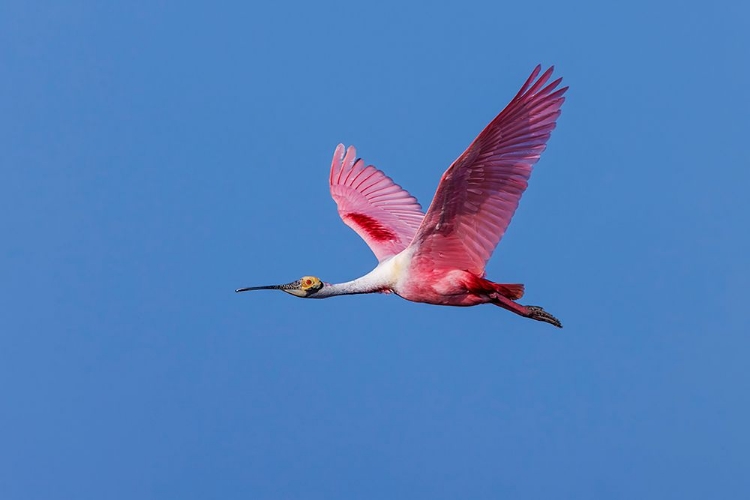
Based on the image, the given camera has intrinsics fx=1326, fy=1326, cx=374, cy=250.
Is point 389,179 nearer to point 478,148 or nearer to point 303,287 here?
point 303,287

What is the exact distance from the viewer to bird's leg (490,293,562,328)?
1163cm

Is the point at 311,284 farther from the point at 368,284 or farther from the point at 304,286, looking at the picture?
the point at 368,284

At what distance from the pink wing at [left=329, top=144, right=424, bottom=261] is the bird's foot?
1.69 metres

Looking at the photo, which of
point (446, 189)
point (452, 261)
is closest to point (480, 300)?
point (452, 261)

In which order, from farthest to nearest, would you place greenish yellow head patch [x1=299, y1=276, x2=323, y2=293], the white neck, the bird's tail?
greenish yellow head patch [x1=299, y1=276, x2=323, y2=293]
the white neck
the bird's tail

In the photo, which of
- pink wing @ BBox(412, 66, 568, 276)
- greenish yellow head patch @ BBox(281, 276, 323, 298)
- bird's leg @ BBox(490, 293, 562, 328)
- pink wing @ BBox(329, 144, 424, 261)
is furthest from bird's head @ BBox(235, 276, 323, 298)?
bird's leg @ BBox(490, 293, 562, 328)

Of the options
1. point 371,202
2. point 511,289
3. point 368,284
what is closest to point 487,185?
point 511,289

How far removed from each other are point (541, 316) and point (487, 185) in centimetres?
169

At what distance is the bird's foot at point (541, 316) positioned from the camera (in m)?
12.0

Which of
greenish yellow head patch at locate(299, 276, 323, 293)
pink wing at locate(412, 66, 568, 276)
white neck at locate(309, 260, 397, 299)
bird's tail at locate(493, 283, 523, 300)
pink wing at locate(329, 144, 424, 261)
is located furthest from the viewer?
pink wing at locate(329, 144, 424, 261)

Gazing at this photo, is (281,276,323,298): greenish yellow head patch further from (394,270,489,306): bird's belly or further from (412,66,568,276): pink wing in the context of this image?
(412,66,568,276): pink wing

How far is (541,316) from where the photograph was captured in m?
12.0

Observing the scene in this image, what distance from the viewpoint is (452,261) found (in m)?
11.5

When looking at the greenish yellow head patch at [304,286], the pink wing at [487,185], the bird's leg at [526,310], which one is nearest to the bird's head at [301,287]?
the greenish yellow head patch at [304,286]
